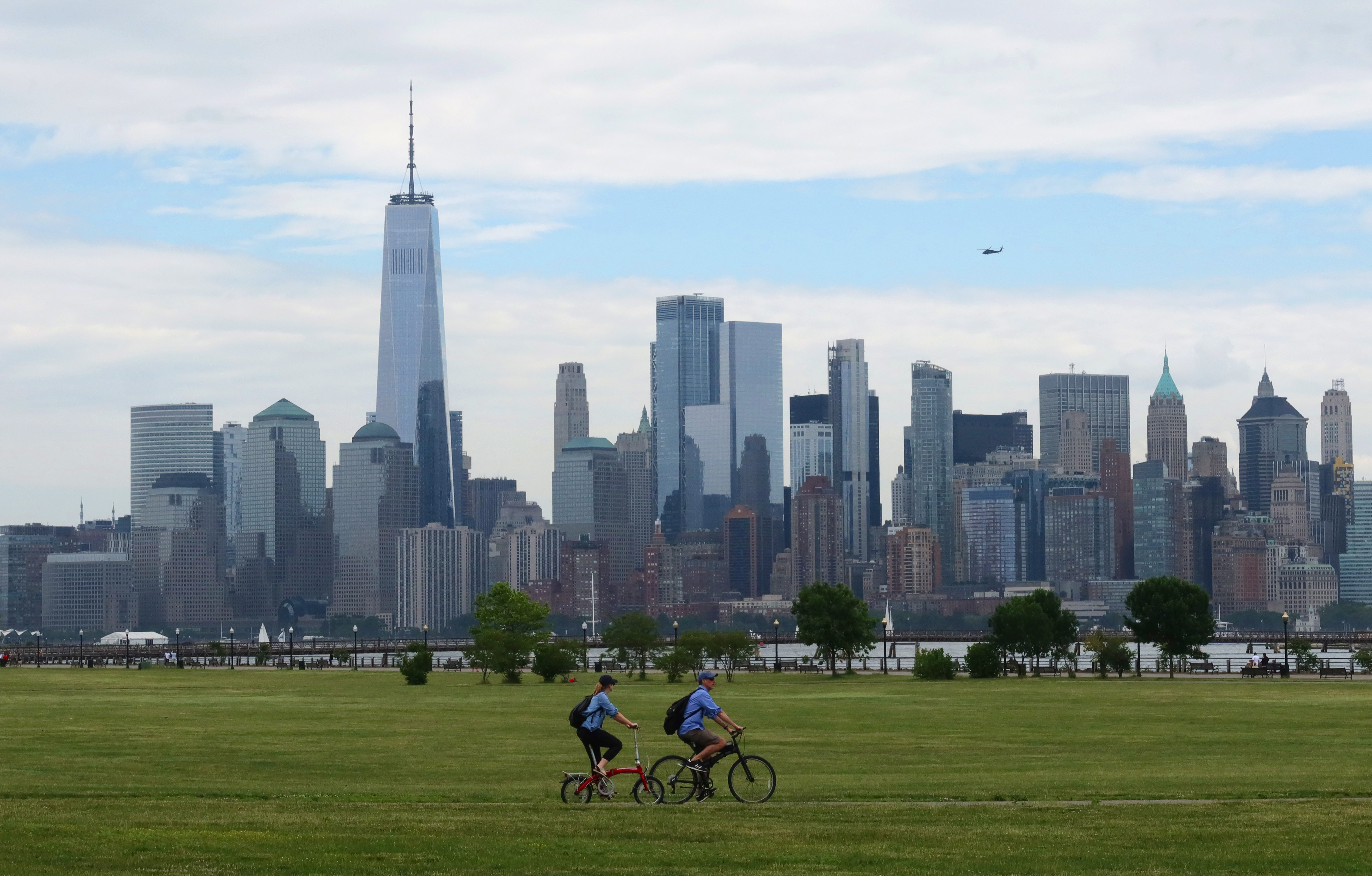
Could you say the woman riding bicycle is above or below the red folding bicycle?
above

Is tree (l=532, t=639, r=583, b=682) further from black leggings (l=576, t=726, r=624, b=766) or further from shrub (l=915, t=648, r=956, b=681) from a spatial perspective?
black leggings (l=576, t=726, r=624, b=766)

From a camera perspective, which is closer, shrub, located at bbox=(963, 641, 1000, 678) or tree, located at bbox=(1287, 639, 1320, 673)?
shrub, located at bbox=(963, 641, 1000, 678)

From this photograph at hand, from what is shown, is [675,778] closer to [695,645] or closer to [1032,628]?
[695,645]

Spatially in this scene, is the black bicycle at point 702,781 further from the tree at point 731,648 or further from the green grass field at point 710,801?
the tree at point 731,648

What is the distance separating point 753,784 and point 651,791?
149 cm

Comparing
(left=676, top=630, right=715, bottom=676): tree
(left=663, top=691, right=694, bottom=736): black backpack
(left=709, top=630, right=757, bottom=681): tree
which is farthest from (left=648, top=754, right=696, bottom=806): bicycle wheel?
(left=709, top=630, right=757, bottom=681): tree

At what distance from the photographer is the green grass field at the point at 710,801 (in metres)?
20.7

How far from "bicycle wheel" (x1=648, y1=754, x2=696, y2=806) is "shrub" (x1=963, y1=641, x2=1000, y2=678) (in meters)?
64.7

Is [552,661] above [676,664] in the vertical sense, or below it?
above

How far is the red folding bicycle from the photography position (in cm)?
2673

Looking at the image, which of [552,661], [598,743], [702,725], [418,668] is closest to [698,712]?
[702,725]

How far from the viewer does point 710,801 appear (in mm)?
27203

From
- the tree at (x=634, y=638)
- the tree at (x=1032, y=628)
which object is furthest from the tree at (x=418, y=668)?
the tree at (x=1032, y=628)

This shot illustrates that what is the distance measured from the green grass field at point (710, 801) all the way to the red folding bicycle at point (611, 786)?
13.0 inches
